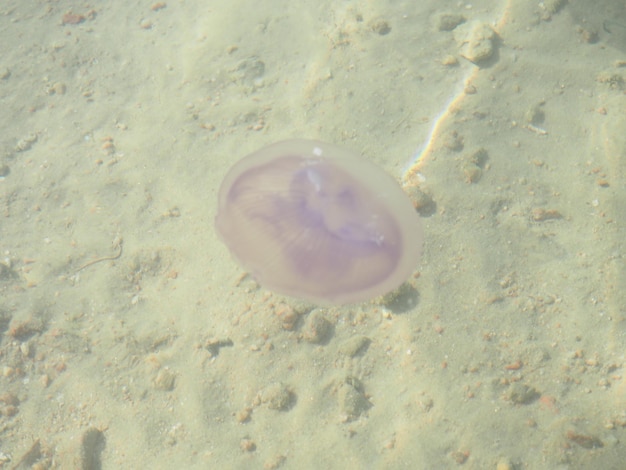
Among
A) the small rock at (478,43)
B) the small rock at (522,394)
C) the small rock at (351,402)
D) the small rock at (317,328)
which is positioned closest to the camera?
the small rock at (522,394)

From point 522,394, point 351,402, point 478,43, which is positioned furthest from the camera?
point 478,43

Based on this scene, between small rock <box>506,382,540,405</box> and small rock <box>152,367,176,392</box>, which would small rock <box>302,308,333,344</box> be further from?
small rock <box>506,382,540,405</box>

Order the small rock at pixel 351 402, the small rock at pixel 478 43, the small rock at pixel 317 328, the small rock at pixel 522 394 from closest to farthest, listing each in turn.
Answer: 1. the small rock at pixel 522 394
2. the small rock at pixel 351 402
3. the small rock at pixel 317 328
4. the small rock at pixel 478 43

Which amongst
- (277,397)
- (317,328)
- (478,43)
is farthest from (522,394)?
(478,43)

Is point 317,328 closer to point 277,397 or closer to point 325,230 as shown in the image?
point 277,397

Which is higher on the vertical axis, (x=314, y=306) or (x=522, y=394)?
(x=314, y=306)

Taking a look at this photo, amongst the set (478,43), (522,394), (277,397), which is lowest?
(522,394)

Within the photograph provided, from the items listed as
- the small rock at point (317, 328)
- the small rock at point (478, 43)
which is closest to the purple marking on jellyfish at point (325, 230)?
the small rock at point (317, 328)

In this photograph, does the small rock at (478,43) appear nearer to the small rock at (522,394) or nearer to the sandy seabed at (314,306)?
the sandy seabed at (314,306)

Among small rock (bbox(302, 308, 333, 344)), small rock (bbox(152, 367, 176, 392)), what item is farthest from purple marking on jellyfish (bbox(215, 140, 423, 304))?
small rock (bbox(152, 367, 176, 392))
